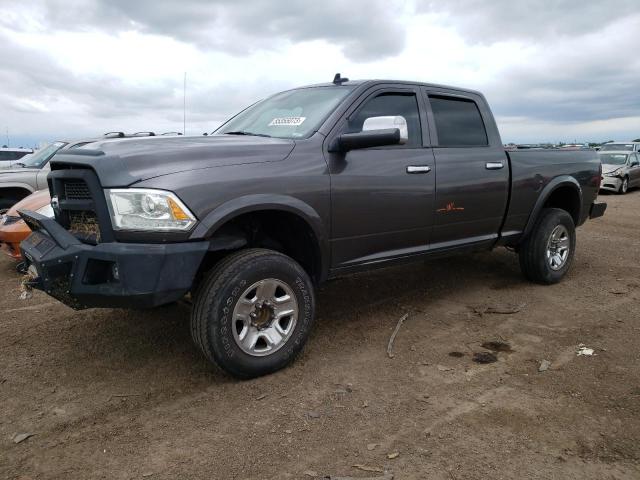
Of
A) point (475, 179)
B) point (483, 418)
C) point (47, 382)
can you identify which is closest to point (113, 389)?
point (47, 382)

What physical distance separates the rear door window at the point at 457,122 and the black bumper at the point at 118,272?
246cm

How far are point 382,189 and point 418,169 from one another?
43 centimetres

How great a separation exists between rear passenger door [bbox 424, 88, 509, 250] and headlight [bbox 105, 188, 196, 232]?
2.21m

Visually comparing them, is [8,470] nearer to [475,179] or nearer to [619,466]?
[619,466]

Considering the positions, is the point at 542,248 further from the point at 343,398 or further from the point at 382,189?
the point at 343,398

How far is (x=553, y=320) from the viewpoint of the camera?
4.31m

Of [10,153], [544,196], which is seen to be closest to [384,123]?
[544,196]

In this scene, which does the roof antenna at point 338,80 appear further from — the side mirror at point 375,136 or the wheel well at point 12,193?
the wheel well at point 12,193

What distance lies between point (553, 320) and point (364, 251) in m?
1.84

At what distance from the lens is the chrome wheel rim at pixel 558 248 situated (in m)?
5.39

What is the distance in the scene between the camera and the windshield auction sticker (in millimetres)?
3731

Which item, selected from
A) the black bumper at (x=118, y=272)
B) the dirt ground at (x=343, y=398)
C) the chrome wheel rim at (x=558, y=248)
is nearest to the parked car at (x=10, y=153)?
the dirt ground at (x=343, y=398)

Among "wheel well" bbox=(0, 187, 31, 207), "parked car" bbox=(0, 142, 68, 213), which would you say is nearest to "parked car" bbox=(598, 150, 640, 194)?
"parked car" bbox=(0, 142, 68, 213)

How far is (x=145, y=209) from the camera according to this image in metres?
2.73
